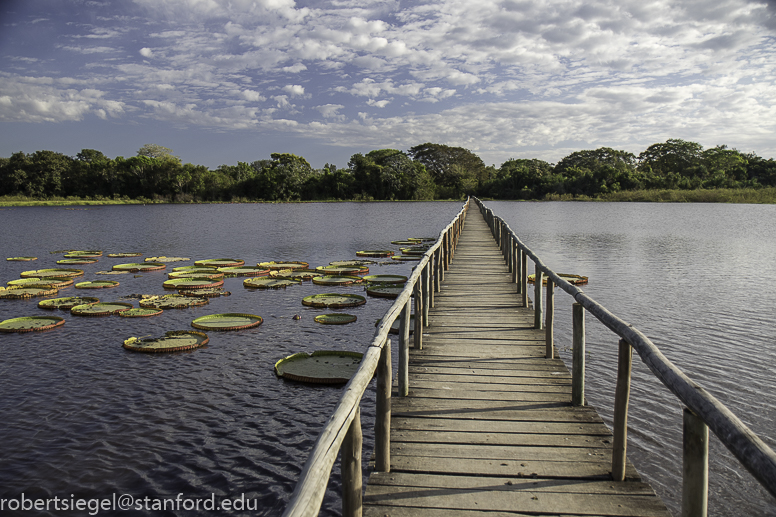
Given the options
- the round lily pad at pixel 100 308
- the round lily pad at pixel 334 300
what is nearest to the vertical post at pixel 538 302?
the round lily pad at pixel 334 300

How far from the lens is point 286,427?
6008mm

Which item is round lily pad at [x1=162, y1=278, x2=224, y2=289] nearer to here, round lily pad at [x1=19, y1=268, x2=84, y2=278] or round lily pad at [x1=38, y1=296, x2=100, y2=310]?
round lily pad at [x1=38, y1=296, x2=100, y2=310]

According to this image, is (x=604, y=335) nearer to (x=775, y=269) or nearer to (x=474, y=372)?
(x=474, y=372)

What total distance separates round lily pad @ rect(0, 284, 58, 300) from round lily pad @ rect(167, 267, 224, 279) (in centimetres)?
305

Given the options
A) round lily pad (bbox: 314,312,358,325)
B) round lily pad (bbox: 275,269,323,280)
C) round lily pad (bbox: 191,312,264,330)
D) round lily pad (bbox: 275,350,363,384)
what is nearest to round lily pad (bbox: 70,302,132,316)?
round lily pad (bbox: 191,312,264,330)

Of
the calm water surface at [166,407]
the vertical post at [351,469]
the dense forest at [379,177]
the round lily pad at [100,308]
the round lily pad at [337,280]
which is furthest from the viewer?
the dense forest at [379,177]

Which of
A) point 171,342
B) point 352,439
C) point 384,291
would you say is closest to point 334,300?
point 384,291

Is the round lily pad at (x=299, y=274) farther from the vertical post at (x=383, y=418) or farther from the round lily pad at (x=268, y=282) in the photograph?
the vertical post at (x=383, y=418)

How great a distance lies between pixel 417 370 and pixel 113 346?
21.5 ft

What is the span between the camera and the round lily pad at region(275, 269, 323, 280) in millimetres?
15197

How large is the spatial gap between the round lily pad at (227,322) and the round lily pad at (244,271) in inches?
221

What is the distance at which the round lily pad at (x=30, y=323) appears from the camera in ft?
31.4

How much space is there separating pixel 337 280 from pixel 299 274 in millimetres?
1906

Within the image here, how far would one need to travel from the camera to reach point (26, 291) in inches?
496
